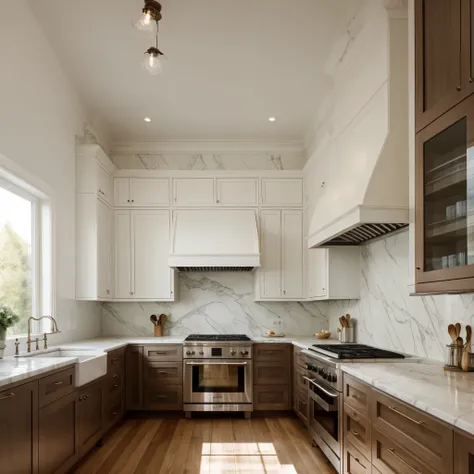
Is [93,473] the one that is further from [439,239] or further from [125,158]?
[125,158]

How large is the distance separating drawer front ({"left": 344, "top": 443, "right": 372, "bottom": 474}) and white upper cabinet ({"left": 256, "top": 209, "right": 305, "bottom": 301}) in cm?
258

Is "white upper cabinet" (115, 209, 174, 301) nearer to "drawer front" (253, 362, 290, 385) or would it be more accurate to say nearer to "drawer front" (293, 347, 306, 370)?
"drawer front" (253, 362, 290, 385)

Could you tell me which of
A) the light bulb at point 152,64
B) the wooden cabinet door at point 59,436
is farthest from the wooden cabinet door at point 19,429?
the light bulb at point 152,64

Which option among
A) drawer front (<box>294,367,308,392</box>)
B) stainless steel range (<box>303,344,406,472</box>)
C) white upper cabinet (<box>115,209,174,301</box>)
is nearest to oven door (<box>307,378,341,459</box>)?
stainless steel range (<box>303,344,406,472</box>)

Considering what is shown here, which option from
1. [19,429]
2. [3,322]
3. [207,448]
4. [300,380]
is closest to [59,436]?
[19,429]

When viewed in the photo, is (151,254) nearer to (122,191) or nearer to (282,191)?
(122,191)

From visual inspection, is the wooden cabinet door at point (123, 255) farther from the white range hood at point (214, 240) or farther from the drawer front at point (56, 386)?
the drawer front at point (56, 386)

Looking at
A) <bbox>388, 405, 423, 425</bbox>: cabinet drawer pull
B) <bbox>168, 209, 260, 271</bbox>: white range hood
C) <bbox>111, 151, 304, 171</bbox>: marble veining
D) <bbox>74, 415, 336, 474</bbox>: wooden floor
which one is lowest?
<bbox>74, 415, 336, 474</bbox>: wooden floor

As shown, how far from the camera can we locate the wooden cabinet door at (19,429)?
92.5 inches

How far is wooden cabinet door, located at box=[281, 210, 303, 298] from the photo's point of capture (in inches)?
217

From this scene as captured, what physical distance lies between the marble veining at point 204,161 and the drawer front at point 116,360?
2227 millimetres

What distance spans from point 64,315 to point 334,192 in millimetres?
2580

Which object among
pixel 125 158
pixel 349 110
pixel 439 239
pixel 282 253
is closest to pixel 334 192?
pixel 349 110

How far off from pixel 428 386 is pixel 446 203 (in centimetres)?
81
